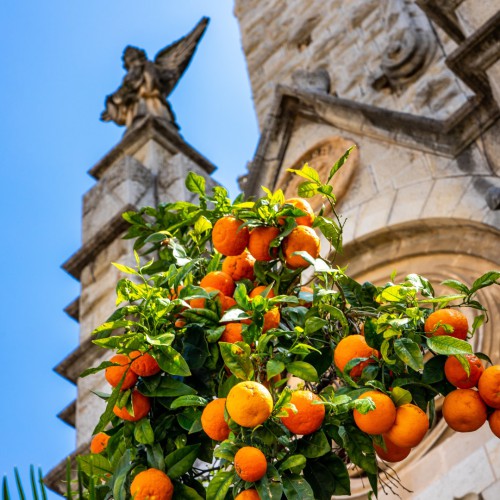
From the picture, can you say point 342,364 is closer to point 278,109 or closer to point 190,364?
point 190,364

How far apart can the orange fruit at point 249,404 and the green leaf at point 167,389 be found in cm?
21

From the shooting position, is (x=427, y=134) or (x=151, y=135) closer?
(x=427, y=134)

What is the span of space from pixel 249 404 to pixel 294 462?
183 millimetres

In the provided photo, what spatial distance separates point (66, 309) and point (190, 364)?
4676 mm

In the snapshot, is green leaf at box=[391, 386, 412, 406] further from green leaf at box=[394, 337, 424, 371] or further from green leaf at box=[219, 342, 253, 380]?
green leaf at box=[219, 342, 253, 380]

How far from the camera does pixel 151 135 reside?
739 centimetres

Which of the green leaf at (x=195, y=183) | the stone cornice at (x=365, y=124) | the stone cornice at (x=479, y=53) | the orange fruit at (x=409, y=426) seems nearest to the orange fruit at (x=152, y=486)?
the orange fruit at (x=409, y=426)

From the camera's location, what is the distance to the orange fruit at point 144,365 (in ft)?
6.89

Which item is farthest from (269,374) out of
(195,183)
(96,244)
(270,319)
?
→ (96,244)

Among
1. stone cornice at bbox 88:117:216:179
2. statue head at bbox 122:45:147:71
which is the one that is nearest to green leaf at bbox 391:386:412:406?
stone cornice at bbox 88:117:216:179

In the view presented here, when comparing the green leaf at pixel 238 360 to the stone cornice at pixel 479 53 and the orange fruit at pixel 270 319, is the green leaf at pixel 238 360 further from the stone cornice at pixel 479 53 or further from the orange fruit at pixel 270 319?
the stone cornice at pixel 479 53

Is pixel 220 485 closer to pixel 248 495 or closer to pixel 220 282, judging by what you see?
pixel 248 495

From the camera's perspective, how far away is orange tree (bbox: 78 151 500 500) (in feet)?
6.38

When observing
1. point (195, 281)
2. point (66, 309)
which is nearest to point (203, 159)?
point (66, 309)
